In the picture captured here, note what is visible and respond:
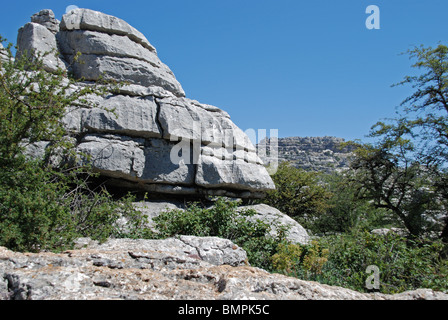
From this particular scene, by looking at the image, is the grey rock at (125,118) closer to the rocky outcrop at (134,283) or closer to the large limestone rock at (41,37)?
the large limestone rock at (41,37)

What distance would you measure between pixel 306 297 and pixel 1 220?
4.45 meters

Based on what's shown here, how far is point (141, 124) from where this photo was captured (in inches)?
463

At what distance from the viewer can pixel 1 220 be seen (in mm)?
4578

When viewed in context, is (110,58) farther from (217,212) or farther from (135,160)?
(217,212)

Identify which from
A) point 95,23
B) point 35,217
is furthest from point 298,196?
point 35,217

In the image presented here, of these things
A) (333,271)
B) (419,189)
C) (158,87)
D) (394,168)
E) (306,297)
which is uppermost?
(158,87)

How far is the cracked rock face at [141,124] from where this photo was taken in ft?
37.3

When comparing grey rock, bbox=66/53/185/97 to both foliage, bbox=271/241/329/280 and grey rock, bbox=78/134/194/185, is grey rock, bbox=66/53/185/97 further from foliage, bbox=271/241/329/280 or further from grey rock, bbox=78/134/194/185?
foliage, bbox=271/241/329/280

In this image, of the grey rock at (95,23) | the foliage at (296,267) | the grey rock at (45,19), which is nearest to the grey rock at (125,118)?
the grey rock at (95,23)

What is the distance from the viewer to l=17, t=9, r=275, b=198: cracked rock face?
11.4m

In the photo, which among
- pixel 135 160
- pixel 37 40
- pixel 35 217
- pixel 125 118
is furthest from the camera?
pixel 37 40
